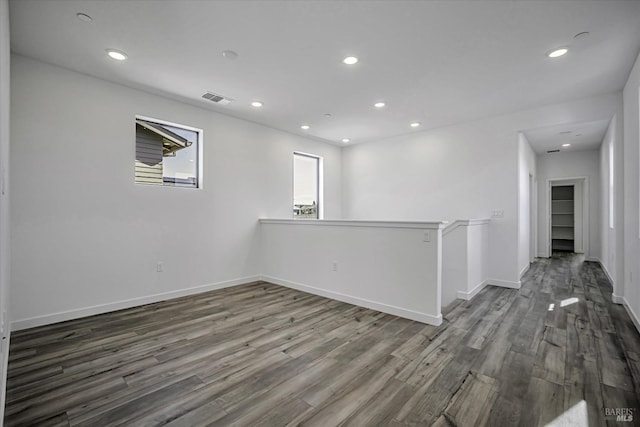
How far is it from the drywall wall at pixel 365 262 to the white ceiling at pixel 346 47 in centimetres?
175

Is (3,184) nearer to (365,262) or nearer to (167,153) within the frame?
(167,153)

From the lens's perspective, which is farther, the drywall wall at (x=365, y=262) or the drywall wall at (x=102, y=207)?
the drywall wall at (x=365, y=262)

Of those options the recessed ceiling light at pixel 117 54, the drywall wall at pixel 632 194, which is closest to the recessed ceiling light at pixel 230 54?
the recessed ceiling light at pixel 117 54

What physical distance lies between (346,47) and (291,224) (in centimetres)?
264

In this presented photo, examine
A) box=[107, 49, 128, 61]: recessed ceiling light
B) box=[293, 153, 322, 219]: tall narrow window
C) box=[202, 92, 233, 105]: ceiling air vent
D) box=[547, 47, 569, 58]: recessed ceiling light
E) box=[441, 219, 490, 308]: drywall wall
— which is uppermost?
box=[202, 92, 233, 105]: ceiling air vent

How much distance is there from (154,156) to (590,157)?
913 centimetres

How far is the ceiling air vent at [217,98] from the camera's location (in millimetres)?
3929

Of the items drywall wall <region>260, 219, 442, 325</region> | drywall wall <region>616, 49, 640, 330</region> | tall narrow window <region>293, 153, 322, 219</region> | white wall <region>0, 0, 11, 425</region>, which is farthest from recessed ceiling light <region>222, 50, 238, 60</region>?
drywall wall <region>616, 49, 640, 330</region>

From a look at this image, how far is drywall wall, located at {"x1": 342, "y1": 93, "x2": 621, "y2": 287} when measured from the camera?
452cm

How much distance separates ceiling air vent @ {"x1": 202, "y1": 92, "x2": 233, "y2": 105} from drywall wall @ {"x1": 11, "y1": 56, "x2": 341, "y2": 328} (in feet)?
1.36

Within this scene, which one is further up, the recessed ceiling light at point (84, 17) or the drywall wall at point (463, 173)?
the recessed ceiling light at point (84, 17)

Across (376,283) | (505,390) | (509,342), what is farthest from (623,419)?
(376,283)

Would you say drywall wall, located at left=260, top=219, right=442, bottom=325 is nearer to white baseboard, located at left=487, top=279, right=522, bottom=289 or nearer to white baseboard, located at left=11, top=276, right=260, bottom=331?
white baseboard, located at left=11, top=276, right=260, bottom=331

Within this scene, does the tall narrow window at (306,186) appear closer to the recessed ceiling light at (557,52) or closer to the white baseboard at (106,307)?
the white baseboard at (106,307)
